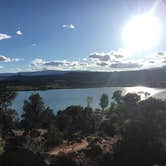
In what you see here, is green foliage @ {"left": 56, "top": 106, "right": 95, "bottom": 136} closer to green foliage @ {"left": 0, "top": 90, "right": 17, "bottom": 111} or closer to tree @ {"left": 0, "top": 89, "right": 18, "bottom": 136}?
tree @ {"left": 0, "top": 89, "right": 18, "bottom": 136}

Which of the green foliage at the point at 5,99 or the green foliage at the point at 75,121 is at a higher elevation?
the green foliage at the point at 5,99

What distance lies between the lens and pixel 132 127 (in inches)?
1763

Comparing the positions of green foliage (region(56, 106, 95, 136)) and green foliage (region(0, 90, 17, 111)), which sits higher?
green foliage (region(0, 90, 17, 111))

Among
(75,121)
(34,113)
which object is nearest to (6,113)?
(34,113)

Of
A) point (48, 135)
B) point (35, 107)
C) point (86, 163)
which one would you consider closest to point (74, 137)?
point (48, 135)

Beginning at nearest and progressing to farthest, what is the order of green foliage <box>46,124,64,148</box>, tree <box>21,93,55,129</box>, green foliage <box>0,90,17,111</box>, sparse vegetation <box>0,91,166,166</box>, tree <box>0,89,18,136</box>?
1. sparse vegetation <box>0,91,166,166</box>
2. green foliage <box>46,124,64,148</box>
3. tree <box>0,89,18,136</box>
4. tree <box>21,93,55,129</box>
5. green foliage <box>0,90,17,111</box>

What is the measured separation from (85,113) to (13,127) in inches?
568

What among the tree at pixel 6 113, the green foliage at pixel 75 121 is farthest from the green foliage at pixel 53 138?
the tree at pixel 6 113

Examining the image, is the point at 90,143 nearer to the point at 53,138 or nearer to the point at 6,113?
the point at 53,138

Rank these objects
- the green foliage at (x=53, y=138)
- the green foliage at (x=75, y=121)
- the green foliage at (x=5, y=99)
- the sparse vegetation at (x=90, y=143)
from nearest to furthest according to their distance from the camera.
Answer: the sparse vegetation at (x=90, y=143) → the green foliage at (x=53, y=138) → the green foliage at (x=75, y=121) → the green foliage at (x=5, y=99)

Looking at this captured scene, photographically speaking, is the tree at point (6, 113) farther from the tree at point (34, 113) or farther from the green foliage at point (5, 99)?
the tree at point (34, 113)

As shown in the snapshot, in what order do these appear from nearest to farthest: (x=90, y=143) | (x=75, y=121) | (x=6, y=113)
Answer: (x=90, y=143) → (x=75, y=121) → (x=6, y=113)

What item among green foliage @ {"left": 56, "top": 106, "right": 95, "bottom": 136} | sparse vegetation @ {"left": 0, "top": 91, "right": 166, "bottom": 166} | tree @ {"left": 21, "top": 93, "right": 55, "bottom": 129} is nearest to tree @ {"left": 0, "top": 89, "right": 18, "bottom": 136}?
sparse vegetation @ {"left": 0, "top": 91, "right": 166, "bottom": 166}

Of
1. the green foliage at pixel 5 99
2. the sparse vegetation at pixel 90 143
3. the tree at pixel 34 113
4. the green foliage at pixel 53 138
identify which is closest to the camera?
the sparse vegetation at pixel 90 143
